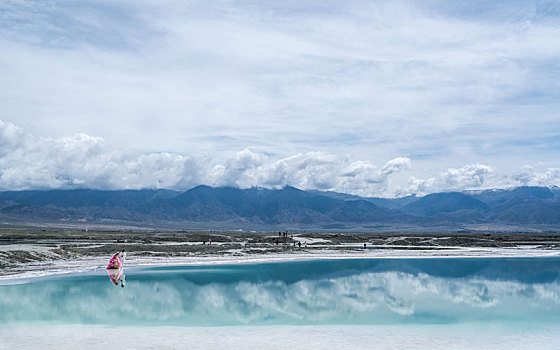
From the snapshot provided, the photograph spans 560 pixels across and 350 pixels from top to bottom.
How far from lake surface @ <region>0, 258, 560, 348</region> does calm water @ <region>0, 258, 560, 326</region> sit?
0.19 feet

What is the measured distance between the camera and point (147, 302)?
32562mm

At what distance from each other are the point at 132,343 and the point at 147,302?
11650 millimetres

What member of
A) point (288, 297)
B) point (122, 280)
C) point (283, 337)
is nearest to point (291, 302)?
point (288, 297)

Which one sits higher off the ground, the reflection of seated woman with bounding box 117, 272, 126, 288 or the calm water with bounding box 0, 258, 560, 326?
the reflection of seated woman with bounding box 117, 272, 126, 288

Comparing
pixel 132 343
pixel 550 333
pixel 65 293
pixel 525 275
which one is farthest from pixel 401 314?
pixel 525 275

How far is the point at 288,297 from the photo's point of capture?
35.8 m

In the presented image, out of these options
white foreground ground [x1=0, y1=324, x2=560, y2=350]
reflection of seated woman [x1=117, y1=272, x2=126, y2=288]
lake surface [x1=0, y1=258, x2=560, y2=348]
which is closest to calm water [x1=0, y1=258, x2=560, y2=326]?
lake surface [x1=0, y1=258, x2=560, y2=348]

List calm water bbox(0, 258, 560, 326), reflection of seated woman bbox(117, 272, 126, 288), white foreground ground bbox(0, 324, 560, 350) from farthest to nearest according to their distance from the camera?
reflection of seated woman bbox(117, 272, 126, 288) → calm water bbox(0, 258, 560, 326) → white foreground ground bbox(0, 324, 560, 350)

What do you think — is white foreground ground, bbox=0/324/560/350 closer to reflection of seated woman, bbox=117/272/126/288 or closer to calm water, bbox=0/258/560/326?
calm water, bbox=0/258/560/326

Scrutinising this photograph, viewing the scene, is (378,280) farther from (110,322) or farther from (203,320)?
(110,322)

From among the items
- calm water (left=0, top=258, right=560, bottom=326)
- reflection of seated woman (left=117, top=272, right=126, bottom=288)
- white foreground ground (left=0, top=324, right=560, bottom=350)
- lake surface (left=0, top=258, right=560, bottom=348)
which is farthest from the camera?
reflection of seated woman (left=117, top=272, right=126, bottom=288)

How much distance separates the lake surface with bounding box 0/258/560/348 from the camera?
24969 millimetres

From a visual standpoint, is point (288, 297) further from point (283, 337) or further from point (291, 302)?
point (283, 337)

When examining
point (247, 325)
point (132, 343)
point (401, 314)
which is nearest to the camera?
point (132, 343)
